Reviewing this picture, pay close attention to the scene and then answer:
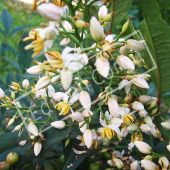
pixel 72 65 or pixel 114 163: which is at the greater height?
pixel 72 65

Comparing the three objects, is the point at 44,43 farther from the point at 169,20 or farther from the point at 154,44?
the point at 169,20

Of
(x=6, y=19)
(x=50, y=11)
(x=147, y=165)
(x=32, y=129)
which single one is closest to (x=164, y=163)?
(x=147, y=165)


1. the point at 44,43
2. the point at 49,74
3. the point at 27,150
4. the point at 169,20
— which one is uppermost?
the point at 44,43

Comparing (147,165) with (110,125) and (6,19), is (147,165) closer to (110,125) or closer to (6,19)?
(110,125)

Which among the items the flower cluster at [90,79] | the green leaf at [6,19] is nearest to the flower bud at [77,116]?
the flower cluster at [90,79]

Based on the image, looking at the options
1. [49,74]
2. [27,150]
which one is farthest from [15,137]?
[49,74]

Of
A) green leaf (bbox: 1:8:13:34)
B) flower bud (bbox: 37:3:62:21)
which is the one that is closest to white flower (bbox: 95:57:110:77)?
flower bud (bbox: 37:3:62:21)

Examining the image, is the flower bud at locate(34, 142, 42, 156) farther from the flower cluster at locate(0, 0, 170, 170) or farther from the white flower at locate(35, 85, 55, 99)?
the white flower at locate(35, 85, 55, 99)
